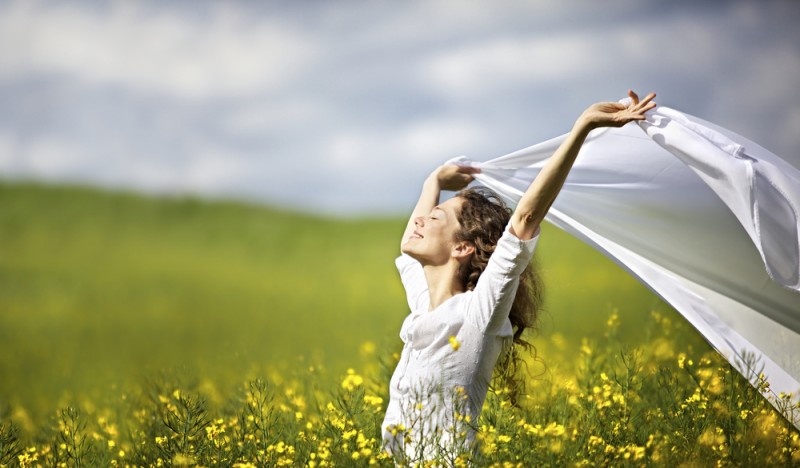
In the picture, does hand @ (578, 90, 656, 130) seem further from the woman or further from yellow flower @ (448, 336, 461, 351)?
yellow flower @ (448, 336, 461, 351)

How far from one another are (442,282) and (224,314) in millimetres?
11214

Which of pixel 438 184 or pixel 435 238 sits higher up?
pixel 438 184

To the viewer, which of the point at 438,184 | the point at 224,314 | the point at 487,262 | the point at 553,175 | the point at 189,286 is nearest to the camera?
the point at 553,175

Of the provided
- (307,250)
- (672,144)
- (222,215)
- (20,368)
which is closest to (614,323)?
(672,144)

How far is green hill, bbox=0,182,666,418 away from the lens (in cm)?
1041

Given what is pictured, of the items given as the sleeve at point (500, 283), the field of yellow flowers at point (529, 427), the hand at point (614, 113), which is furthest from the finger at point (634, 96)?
the field of yellow flowers at point (529, 427)

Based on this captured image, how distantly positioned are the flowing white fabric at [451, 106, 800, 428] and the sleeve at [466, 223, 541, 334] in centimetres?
92

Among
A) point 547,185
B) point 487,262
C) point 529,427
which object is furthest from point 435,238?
point 529,427

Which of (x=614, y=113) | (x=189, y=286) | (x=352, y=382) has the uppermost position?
(x=614, y=113)

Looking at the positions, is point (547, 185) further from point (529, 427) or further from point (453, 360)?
point (529, 427)

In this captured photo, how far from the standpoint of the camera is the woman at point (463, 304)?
2984 millimetres

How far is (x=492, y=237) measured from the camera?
3436mm

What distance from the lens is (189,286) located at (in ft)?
55.8

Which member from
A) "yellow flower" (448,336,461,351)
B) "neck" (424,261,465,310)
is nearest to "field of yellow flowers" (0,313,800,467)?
"yellow flower" (448,336,461,351)
